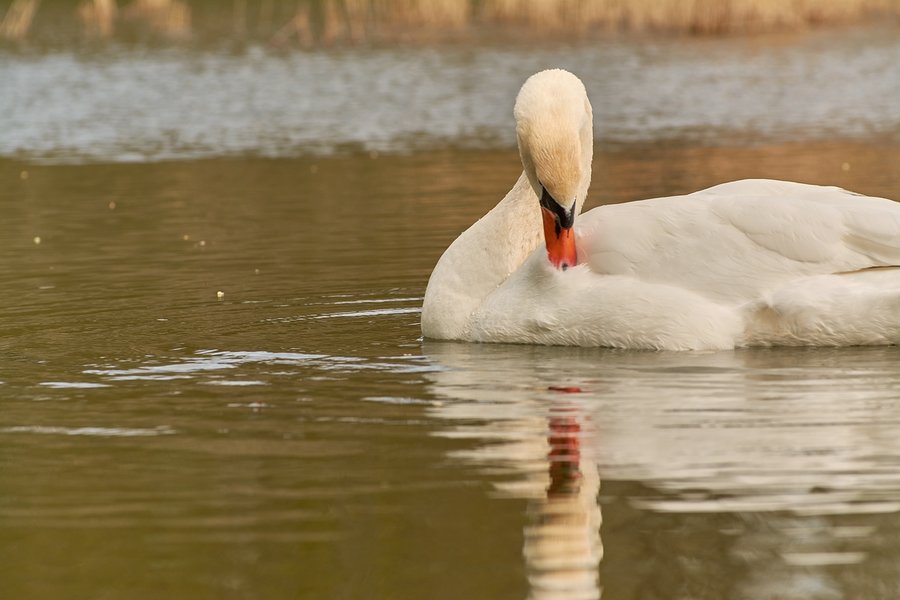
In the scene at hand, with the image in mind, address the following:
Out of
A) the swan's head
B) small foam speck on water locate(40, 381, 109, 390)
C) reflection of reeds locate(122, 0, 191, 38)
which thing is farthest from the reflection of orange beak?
reflection of reeds locate(122, 0, 191, 38)

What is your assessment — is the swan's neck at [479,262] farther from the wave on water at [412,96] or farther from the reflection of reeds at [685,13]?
the reflection of reeds at [685,13]

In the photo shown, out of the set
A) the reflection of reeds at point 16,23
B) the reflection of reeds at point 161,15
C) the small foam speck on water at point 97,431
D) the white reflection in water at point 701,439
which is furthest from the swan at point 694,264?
the reflection of reeds at point 161,15

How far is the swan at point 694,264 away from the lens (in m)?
7.85

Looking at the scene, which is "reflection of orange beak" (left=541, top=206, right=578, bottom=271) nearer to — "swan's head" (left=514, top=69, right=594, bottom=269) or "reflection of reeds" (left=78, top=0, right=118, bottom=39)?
"swan's head" (left=514, top=69, right=594, bottom=269)

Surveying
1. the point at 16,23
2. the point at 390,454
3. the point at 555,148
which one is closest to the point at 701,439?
the point at 390,454

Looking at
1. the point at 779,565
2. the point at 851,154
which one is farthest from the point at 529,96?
the point at 851,154

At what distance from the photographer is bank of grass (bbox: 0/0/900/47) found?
3288cm

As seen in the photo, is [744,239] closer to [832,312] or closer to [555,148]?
[832,312]

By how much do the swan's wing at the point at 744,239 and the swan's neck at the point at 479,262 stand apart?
2.19ft

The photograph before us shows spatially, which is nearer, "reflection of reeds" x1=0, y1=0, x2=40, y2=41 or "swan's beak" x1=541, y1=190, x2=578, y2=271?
"swan's beak" x1=541, y1=190, x2=578, y2=271

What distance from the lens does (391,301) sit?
997 cm

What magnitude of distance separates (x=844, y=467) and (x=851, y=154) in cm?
1259

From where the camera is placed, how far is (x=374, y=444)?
6375mm

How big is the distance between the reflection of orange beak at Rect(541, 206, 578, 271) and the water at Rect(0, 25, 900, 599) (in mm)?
442
